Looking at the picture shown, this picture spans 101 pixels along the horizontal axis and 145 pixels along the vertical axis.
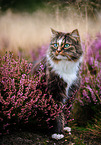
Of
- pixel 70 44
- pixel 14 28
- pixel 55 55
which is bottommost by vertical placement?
pixel 55 55

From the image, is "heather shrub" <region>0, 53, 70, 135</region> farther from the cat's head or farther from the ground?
the cat's head

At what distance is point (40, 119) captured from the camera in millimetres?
2326

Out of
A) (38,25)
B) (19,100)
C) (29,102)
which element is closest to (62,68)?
(29,102)

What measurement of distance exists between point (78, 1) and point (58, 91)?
4.54ft

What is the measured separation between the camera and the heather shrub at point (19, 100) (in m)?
2.07

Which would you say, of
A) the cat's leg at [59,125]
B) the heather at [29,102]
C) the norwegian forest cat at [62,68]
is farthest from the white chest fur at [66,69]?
the cat's leg at [59,125]

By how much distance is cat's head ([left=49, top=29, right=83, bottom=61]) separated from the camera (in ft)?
8.01

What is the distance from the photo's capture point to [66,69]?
97.2 inches

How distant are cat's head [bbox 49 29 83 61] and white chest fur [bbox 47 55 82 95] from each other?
0.20 feet

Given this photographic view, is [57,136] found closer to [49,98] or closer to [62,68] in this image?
[49,98]

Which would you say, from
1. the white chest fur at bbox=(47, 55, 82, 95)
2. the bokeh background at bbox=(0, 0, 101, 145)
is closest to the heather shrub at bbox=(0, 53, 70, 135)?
the bokeh background at bbox=(0, 0, 101, 145)

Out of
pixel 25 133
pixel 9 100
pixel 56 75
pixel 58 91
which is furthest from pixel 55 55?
pixel 25 133

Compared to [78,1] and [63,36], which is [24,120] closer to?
[63,36]

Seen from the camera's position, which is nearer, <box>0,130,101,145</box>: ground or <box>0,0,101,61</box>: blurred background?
<box>0,130,101,145</box>: ground
